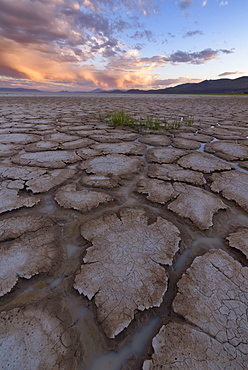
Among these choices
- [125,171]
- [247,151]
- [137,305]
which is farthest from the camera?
[247,151]

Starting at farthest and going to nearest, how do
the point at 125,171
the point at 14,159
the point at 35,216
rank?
the point at 14,159 → the point at 125,171 → the point at 35,216

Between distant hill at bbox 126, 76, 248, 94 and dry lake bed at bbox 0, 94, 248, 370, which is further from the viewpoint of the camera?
distant hill at bbox 126, 76, 248, 94

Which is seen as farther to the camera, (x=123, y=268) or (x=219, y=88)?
(x=219, y=88)

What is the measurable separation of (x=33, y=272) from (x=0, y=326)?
0.20 metres

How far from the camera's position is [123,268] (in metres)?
0.79

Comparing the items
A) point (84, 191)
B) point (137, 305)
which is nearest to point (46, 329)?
point (137, 305)

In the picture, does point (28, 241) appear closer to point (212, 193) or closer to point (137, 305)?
point (137, 305)

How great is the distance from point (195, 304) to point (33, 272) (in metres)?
0.65

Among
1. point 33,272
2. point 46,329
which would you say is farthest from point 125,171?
point 46,329

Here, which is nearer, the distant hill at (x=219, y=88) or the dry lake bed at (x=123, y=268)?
the dry lake bed at (x=123, y=268)

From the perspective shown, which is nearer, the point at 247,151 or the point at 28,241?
the point at 28,241

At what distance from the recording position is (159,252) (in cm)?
88

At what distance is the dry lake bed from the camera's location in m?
0.56

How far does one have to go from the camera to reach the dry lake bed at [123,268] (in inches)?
22.1
